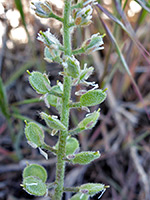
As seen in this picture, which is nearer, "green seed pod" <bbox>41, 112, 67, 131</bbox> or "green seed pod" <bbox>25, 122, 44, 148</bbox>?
"green seed pod" <bbox>41, 112, 67, 131</bbox>

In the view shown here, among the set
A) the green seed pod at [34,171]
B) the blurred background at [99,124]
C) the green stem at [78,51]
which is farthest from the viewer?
the blurred background at [99,124]

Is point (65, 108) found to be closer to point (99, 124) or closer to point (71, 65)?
point (71, 65)

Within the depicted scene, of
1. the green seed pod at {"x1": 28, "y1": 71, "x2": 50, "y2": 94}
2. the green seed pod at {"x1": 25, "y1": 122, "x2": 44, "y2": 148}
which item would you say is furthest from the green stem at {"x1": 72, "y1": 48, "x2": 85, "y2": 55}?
the green seed pod at {"x1": 25, "y1": 122, "x2": 44, "y2": 148}

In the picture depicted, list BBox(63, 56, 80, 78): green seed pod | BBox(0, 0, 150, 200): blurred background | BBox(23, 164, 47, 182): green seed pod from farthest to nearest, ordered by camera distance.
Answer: BBox(0, 0, 150, 200): blurred background → BBox(23, 164, 47, 182): green seed pod → BBox(63, 56, 80, 78): green seed pod

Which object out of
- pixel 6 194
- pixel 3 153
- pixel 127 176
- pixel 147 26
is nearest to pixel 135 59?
pixel 147 26

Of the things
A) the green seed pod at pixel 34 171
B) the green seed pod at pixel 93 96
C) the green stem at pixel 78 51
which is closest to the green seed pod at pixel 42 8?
the green stem at pixel 78 51

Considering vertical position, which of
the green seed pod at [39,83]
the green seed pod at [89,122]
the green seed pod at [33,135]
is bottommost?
the green seed pod at [89,122]

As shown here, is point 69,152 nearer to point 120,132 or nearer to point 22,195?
point 22,195

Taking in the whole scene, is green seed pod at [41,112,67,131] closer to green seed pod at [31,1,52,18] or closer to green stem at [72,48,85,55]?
green stem at [72,48,85,55]

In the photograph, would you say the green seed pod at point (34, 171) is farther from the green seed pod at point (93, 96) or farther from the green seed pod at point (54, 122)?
the green seed pod at point (93, 96)
